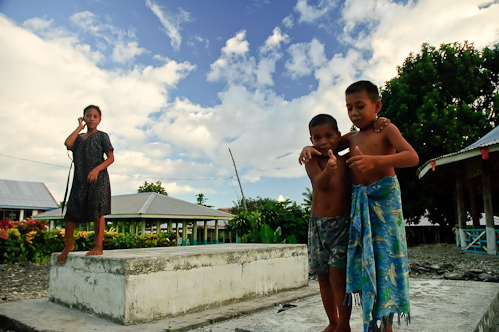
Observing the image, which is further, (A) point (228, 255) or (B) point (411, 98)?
(B) point (411, 98)

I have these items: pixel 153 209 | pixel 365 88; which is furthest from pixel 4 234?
pixel 153 209

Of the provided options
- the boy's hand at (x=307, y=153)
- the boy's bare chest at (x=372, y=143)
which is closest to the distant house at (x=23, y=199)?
the boy's hand at (x=307, y=153)

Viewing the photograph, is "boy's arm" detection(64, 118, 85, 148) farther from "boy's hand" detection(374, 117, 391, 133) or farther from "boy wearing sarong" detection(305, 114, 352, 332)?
"boy's hand" detection(374, 117, 391, 133)

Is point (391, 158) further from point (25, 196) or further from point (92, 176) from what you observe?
point (25, 196)

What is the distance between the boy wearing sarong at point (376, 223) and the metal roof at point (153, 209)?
49.8 ft

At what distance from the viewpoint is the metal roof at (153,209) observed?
16.6 m

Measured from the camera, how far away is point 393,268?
1.96 metres

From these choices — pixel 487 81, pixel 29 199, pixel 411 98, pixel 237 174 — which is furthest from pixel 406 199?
pixel 29 199

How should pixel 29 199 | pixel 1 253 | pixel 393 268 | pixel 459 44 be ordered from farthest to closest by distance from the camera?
pixel 29 199 → pixel 459 44 → pixel 1 253 → pixel 393 268

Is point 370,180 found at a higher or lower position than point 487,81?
lower

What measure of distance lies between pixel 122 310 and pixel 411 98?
54.2 ft

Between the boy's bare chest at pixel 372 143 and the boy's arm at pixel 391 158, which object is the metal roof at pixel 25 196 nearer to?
the boy's bare chest at pixel 372 143

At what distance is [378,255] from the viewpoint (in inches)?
77.9

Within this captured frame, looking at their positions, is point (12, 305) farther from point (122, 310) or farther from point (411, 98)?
point (411, 98)
